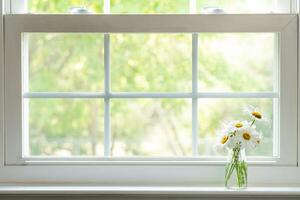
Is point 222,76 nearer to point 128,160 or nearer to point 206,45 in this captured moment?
point 206,45

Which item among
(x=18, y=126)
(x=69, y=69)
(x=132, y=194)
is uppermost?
(x=69, y=69)

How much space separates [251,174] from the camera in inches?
83.7

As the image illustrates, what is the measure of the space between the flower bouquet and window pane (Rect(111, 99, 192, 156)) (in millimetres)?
2832

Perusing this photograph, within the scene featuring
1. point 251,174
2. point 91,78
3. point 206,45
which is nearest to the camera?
point 251,174

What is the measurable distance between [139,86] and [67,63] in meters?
0.82

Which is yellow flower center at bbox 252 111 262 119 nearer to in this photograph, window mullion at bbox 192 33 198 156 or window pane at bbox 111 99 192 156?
window mullion at bbox 192 33 198 156

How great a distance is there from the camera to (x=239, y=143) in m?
1.99

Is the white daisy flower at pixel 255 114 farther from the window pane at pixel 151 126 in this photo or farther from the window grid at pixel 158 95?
the window pane at pixel 151 126

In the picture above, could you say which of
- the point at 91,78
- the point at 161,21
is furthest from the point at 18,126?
the point at 91,78

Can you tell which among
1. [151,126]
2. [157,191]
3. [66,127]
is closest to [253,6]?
[157,191]

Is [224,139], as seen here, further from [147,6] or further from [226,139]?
[147,6]

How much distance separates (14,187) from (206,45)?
8.94 ft

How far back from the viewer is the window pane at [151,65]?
14.6ft

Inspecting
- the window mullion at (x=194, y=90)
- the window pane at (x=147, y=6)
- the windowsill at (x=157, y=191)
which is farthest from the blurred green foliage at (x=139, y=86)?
the windowsill at (x=157, y=191)
